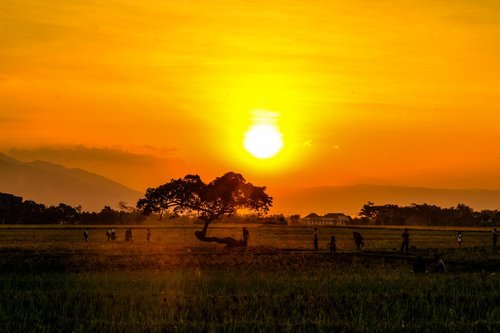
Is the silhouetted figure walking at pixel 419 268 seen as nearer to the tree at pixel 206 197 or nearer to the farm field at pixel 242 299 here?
the farm field at pixel 242 299

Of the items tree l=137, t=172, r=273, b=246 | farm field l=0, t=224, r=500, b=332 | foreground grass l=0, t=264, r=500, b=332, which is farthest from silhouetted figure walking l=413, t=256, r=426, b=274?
tree l=137, t=172, r=273, b=246

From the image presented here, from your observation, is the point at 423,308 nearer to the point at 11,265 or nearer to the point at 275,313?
the point at 275,313

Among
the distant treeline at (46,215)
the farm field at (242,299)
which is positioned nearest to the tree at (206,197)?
the farm field at (242,299)

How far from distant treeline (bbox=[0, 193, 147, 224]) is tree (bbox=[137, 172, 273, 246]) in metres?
100

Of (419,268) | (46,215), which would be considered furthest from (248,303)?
(46,215)

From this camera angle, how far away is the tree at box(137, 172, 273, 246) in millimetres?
61188

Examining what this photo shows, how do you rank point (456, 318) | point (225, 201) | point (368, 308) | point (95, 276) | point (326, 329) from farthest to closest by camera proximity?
point (225, 201) → point (95, 276) → point (368, 308) → point (456, 318) → point (326, 329)

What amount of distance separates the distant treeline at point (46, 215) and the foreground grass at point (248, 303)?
13227 cm

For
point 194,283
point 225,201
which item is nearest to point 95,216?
point 225,201

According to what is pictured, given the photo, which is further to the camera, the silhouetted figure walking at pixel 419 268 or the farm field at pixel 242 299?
the silhouetted figure walking at pixel 419 268

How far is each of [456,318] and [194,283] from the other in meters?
11.9

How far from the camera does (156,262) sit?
136 feet

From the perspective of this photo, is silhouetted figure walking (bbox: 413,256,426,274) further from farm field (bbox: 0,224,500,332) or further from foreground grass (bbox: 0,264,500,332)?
foreground grass (bbox: 0,264,500,332)

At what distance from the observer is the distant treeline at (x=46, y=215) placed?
159m
